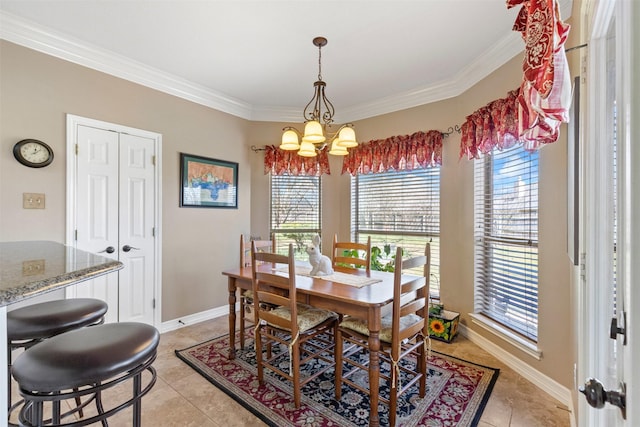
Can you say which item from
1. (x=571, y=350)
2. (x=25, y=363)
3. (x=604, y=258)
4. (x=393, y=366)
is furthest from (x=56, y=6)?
(x=571, y=350)

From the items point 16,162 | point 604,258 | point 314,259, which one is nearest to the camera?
point 604,258

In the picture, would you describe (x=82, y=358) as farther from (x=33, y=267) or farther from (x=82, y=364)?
(x=33, y=267)

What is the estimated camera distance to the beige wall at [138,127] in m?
2.30

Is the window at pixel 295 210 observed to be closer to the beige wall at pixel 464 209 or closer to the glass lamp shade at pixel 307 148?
the beige wall at pixel 464 209

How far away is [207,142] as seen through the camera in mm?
3609

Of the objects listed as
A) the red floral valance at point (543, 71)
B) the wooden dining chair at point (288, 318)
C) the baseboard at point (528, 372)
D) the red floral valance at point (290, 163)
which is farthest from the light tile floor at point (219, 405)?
the red floral valance at point (290, 163)

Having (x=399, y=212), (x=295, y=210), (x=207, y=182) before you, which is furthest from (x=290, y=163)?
(x=399, y=212)

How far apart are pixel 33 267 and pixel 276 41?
2.31 meters

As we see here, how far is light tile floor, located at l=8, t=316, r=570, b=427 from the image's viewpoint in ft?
6.03

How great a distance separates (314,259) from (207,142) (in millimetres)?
2130

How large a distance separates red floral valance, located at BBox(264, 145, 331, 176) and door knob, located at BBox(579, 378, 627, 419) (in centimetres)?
359

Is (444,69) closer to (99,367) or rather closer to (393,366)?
(393,366)

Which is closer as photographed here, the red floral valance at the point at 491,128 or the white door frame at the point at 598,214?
the white door frame at the point at 598,214

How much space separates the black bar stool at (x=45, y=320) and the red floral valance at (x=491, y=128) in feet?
9.48
